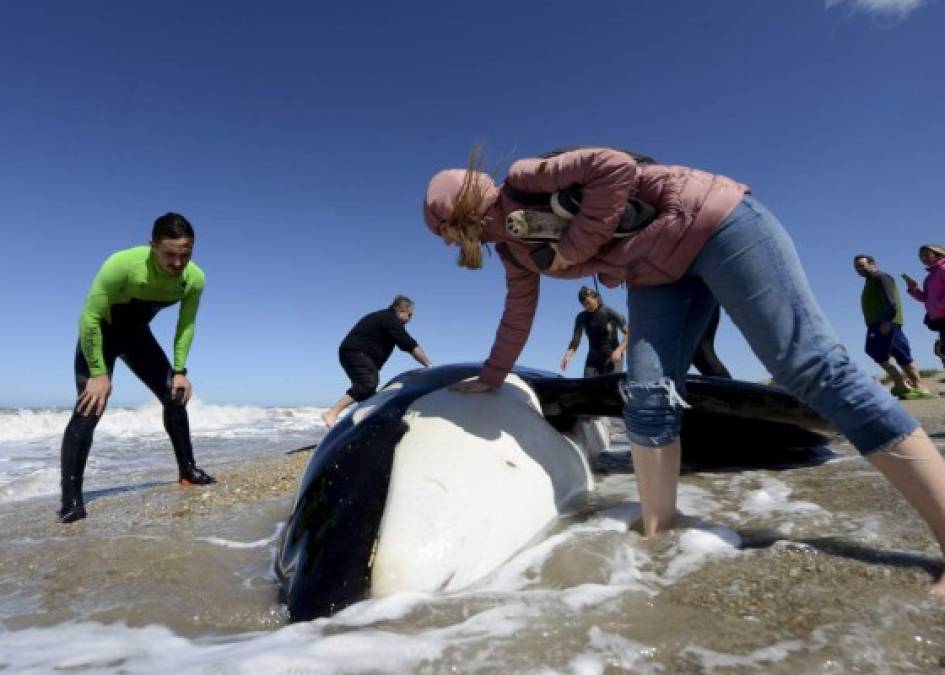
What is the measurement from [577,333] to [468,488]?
7544 mm

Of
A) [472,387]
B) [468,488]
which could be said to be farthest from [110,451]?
[468,488]

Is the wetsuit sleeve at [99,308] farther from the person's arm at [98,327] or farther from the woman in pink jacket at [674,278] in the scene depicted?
the woman in pink jacket at [674,278]

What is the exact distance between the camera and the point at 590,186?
7.36 ft

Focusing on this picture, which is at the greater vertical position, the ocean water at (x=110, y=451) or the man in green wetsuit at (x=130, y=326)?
the man in green wetsuit at (x=130, y=326)

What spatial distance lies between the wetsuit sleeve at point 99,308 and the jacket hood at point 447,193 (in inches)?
116

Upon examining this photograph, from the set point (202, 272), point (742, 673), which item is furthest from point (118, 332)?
point (742, 673)

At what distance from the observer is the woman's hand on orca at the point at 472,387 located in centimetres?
315

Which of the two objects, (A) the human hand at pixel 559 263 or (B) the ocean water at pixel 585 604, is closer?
(B) the ocean water at pixel 585 604

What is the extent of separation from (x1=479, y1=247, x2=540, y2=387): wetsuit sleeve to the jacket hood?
1.17 feet

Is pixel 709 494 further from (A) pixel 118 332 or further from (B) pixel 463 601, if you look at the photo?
(A) pixel 118 332

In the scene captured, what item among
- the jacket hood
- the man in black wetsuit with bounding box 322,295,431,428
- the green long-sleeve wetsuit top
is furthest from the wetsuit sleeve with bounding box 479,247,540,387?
the man in black wetsuit with bounding box 322,295,431,428

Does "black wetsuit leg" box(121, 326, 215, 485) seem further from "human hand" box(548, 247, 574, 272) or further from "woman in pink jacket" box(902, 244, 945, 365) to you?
"woman in pink jacket" box(902, 244, 945, 365)

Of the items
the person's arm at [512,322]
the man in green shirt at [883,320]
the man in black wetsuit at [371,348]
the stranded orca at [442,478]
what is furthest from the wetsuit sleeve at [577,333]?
the person's arm at [512,322]

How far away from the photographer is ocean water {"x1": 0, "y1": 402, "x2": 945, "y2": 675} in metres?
1.47
